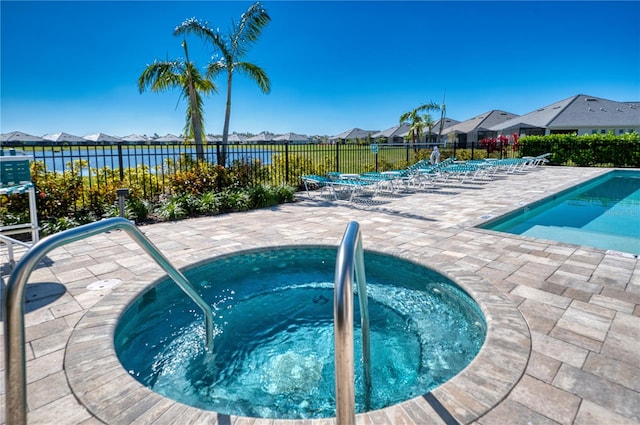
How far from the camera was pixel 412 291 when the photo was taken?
13.9 ft

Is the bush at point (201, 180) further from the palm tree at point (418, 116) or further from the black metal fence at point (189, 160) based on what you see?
A: the palm tree at point (418, 116)

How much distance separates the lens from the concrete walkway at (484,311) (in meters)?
1.93

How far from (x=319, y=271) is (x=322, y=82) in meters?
32.9

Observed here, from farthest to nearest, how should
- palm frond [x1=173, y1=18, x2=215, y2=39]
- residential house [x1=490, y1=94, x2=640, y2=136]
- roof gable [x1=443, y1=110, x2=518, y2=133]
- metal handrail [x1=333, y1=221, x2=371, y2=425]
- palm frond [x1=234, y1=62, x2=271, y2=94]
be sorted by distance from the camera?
roof gable [x1=443, y1=110, x2=518, y2=133] → residential house [x1=490, y1=94, x2=640, y2=136] → palm frond [x1=234, y1=62, x2=271, y2=94] → palm frond [x1=173, y1=18, x2=215, y2=39] → metal handrail [x1=333, y1=221, x2=371, y2=425]

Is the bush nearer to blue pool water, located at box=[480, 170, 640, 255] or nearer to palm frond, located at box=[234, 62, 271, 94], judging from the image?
palm frond, located at box=[234, 62, 271, 94]

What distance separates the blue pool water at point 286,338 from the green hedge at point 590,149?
67.5 ft

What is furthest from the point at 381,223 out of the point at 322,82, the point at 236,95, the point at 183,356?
the point at 322,82

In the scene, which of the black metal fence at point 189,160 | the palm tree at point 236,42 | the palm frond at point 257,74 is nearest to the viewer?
the black metal fence at point 189,160

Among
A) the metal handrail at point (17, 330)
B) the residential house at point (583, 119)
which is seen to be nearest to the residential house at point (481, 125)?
the residential house at point (583, 119)

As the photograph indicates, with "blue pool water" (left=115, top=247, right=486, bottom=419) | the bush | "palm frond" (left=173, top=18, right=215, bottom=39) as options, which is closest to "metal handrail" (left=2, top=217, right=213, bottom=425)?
"blue pool water" (left=115, top=247, right=486, bottom=419)

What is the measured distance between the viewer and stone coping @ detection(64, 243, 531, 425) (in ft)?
6.20

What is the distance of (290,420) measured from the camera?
75.5 inches

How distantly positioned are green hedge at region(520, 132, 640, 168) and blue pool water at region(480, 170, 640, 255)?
7.76m

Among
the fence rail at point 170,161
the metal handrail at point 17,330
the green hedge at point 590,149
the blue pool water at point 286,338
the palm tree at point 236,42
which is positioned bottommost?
the blue pool water at point 286,338
